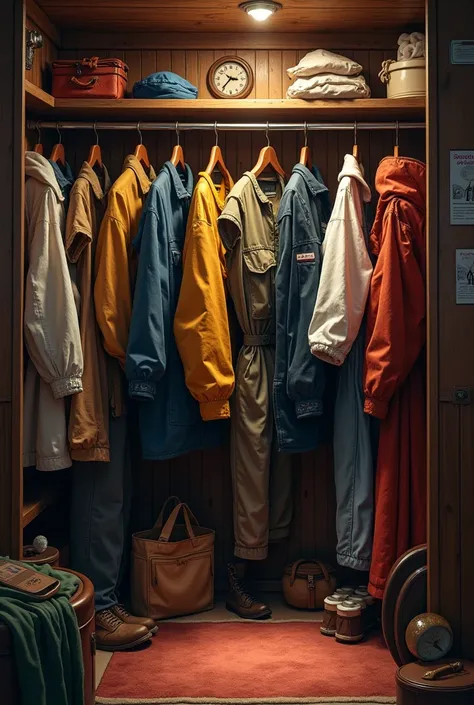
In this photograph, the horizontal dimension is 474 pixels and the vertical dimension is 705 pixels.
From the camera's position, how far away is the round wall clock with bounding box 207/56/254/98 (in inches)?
161

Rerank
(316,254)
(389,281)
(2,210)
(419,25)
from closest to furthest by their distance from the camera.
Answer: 1. (2,210)
2. (389,281)
3. (316,254)
4. (419,25)

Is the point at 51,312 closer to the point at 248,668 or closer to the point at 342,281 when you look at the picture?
the point at 342,281

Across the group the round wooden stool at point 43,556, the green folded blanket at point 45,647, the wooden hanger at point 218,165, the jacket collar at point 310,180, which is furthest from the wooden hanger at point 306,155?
the green folded blanket at point 45,647

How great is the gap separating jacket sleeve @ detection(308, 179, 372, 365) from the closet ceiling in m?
0.73

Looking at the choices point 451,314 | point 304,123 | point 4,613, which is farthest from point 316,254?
point 4,613

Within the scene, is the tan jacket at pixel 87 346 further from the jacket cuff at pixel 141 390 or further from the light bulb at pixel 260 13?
the light bulb at pixel 260 13

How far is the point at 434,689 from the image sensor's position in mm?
2779

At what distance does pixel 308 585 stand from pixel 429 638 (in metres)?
1.08

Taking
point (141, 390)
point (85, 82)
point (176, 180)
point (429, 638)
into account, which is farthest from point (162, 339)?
point (429, 638)

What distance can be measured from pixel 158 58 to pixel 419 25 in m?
1.13

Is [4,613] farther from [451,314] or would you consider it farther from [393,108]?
[393,108]

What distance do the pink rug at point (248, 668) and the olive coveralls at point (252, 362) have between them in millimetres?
393

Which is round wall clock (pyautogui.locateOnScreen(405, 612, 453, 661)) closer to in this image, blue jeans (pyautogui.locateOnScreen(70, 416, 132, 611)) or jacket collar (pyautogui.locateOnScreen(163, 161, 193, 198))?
blue jeans (pyautogui.locateOnScreen(70, 416, 132, 611))

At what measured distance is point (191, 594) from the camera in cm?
392
